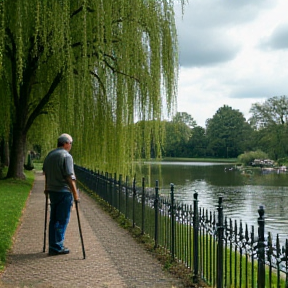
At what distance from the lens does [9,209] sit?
12.1m

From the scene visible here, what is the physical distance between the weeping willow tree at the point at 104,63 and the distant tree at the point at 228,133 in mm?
96024

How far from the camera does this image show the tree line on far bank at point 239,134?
79.1 m

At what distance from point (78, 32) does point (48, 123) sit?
11.7 metres

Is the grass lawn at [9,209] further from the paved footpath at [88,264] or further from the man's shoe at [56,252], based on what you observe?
the man's shoe at [56,252]

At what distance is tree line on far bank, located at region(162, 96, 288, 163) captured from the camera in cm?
7912

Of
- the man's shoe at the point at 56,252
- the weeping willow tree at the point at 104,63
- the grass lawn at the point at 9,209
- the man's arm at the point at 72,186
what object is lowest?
the man's shoe at the point at 56,252

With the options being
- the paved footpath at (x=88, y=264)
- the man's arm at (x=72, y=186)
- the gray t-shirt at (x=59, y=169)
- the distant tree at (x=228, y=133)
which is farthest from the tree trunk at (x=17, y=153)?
the distant tree at (x=228, y=133)

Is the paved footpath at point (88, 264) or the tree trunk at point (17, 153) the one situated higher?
the tree trunk at point (17, 153)

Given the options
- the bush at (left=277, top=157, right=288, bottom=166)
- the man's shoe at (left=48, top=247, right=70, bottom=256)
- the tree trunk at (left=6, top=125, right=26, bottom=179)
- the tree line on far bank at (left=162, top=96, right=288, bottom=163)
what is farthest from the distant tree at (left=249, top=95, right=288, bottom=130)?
the man's shoe at (left=48, top=247, right=70, bottom=256)

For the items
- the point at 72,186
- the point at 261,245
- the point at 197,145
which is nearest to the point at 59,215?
the point at 72,186

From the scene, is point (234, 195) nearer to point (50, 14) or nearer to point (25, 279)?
point (50, 14)

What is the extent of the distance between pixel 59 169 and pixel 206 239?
2530 mm

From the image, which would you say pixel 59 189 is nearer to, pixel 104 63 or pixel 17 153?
pixel 104 63

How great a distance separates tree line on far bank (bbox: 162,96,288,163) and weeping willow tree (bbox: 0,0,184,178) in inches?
2547
